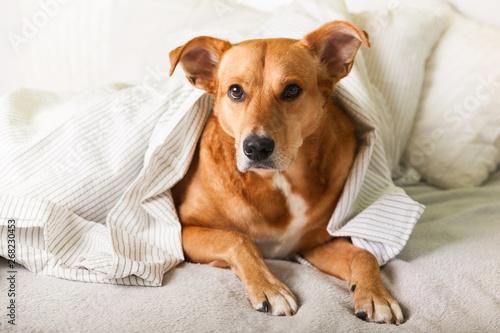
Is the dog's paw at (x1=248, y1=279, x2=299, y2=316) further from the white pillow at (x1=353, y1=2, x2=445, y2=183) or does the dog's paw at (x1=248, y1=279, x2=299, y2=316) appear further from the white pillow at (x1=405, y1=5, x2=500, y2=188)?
the white pillow at (x1=405, y1=5, x2=500, y2=188)

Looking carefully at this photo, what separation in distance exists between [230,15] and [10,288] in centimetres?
185

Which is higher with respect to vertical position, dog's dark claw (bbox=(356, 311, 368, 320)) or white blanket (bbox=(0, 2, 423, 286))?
white blanket (bbox=(0, 2, 423, 286))

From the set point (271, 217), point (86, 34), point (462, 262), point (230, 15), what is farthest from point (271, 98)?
→ point (86, 34)

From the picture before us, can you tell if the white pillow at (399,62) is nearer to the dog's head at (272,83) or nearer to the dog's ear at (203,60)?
the dog's head at (272,83)

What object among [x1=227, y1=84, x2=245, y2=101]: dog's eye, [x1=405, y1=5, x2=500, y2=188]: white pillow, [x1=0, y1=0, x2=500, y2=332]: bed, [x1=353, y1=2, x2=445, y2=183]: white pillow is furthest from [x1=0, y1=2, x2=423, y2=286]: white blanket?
[x1=405, y1=5, x2=500, y2=188]: white pillow

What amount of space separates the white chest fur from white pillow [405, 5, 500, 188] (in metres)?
1.09

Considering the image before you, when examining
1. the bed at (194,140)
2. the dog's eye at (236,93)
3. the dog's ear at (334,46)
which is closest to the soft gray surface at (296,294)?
the bed at (194,140)

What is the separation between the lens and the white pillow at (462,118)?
2.53 meters

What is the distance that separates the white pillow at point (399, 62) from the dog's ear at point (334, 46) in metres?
0.83

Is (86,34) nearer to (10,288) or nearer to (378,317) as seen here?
(10,288)

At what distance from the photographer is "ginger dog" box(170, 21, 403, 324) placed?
1.62 m

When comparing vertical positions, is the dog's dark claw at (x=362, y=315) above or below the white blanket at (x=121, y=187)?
A: below

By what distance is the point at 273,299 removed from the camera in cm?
147

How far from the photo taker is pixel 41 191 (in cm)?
180
